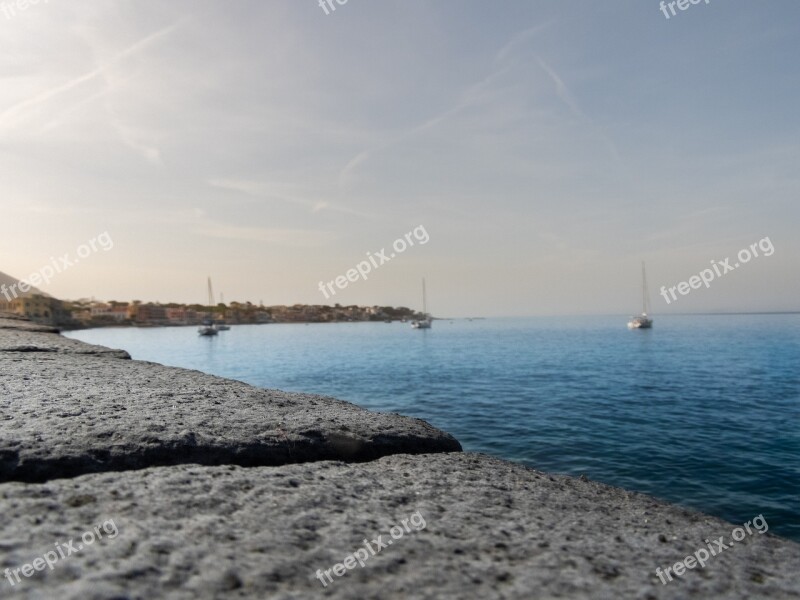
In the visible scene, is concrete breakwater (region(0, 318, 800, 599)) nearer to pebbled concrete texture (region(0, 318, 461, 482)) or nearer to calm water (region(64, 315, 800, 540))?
pebbled concrete texture (region(0, 318, 461, 482))

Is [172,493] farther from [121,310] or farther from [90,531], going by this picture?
[121,310]

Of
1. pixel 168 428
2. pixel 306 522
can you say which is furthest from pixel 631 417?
pixel 306 522

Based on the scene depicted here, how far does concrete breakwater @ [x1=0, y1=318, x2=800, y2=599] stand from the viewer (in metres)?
1.83

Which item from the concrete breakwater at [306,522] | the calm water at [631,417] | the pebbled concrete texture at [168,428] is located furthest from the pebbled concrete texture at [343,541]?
the calm water at [631,417]

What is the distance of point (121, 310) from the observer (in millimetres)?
155625

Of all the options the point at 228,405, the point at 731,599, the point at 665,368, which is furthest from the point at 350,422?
the point at 665,368

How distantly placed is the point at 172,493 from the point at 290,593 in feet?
3.51

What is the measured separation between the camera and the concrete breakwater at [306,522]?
1.83 metres

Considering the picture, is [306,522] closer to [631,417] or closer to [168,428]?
[168,428]

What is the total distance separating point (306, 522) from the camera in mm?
2312

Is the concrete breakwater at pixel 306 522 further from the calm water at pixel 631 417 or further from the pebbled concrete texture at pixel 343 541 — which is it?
the calm water at pixel 631 417

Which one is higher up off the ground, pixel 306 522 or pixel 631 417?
pixel 306 522

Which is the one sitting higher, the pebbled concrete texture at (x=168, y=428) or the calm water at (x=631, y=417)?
the pebbled concrete texture at (x=168, y=428)

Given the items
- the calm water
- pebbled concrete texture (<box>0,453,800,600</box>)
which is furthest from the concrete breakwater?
the calm water
